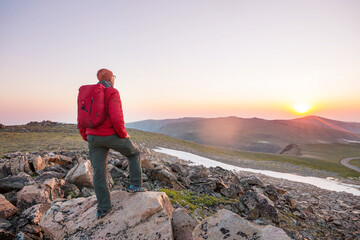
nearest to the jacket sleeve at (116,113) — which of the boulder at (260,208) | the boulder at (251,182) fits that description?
the boulder at (260,208)

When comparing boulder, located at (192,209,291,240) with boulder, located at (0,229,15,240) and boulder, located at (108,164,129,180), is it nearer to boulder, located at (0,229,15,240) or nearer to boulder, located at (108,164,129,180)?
boulder, located at (0,229,15,240)

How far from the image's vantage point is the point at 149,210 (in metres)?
4.96

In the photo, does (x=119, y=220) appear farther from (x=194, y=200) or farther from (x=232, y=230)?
(x=194, y=200)

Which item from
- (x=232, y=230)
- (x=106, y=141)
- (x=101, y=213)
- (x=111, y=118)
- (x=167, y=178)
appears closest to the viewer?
(x=232, y=230)

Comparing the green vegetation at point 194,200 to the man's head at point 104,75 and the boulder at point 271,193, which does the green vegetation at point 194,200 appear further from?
the man's head at point 104,75

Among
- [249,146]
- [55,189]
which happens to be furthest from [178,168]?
[249,146]

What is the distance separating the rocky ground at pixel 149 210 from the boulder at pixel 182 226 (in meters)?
0.02

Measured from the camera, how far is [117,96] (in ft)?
16.5

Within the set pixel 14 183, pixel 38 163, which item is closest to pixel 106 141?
pixel 14 183

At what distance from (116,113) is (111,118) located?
7.1 inches

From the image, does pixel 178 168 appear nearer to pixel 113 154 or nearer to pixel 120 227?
pixel 113 154

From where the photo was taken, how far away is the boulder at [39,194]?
6.58m

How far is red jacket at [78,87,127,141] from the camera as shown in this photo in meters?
4.90

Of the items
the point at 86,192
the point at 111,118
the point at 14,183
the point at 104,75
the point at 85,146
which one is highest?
the point at 104,75
